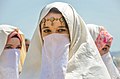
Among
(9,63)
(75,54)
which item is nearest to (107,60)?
(9,63)

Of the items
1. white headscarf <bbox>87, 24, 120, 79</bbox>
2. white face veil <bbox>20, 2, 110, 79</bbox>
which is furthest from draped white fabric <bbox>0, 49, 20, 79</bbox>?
white face veil <bbox>20, 2, 110, 79</bbox>

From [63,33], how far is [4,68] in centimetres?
181

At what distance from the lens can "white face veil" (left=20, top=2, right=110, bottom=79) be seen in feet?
10.4

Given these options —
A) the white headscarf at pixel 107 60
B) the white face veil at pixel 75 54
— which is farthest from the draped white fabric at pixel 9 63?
the white face veil at pixel 75 54

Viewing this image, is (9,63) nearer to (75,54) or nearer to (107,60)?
(107,60)

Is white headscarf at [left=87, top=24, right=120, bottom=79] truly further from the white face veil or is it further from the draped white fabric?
the white face veil

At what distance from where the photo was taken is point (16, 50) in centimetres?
496

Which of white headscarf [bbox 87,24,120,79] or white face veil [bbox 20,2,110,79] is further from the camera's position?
white headscarf [bbox 87,24,120,79]

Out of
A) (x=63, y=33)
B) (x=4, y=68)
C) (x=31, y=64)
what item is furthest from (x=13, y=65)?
(x=63, y=33)

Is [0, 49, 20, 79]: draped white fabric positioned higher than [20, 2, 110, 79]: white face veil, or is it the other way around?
[20, 2, 110, 79]: white face veil

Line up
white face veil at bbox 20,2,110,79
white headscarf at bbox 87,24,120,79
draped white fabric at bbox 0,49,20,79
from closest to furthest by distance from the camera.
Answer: white face veil at bbox 20,2,110,79 → draped white fabric at bbox 0,49,20,79 → white headscarf at bbox 87,24,120,79

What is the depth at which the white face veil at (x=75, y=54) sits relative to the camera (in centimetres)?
318

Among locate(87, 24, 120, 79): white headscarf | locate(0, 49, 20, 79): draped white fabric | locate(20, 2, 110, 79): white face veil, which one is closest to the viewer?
locate(20, 2, 110, 79): white face veil

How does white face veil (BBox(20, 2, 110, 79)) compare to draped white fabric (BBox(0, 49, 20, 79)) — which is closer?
white face veil (BBox(20, 2, 110, 79))
